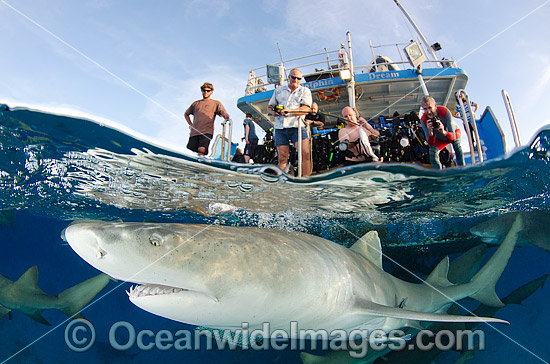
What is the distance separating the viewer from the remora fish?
9162 mm

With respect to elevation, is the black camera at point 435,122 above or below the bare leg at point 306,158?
above

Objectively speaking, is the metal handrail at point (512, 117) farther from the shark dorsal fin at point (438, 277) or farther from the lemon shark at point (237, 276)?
the lemon shark at point (237, 276)

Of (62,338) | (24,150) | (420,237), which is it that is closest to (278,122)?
(24,150)

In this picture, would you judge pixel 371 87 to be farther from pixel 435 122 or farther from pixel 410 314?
pixel 410 314

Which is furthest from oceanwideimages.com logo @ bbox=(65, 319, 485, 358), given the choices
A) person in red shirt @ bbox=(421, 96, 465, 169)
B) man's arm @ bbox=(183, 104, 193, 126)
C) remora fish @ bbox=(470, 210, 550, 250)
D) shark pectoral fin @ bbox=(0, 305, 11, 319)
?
remora fish @ bbox=(470, 210, 550, 250)

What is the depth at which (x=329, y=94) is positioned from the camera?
42.8ft

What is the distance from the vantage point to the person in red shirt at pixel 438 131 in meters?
5.54

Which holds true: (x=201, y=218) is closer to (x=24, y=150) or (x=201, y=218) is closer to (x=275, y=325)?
(x=24, y=150)

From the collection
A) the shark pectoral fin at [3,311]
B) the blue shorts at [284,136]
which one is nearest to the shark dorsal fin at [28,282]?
the shark pectoral fin at [3,311]

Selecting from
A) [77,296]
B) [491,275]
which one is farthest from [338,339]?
[77,296]

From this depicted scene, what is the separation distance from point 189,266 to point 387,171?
417 cm

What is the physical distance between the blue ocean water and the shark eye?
10.2 ft

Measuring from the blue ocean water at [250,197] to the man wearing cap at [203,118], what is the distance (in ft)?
2.90

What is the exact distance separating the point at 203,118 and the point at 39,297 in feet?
17.7
